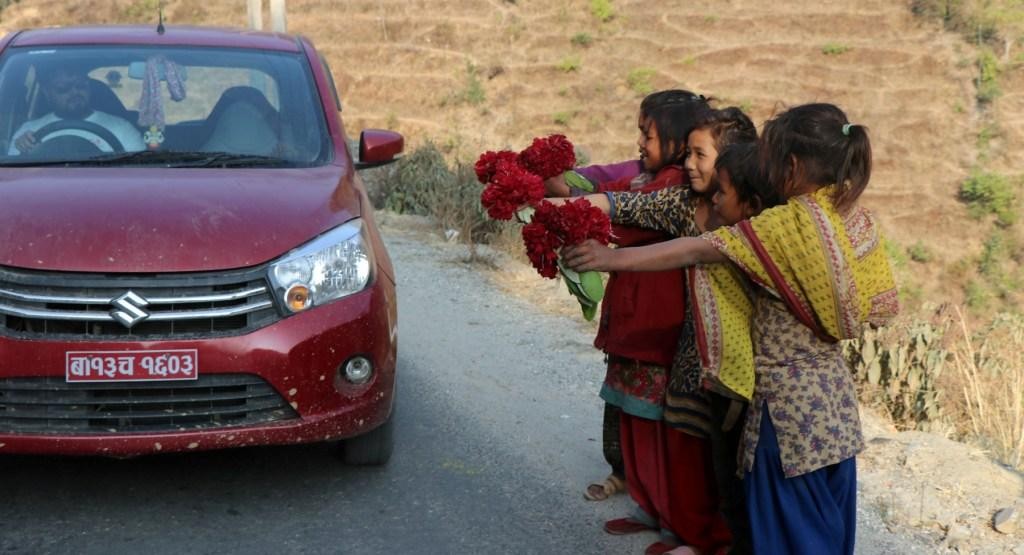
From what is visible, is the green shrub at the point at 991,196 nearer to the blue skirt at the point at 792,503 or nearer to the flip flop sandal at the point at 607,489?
the flip flop sandal at the point at 607,489

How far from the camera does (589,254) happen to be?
3150mm

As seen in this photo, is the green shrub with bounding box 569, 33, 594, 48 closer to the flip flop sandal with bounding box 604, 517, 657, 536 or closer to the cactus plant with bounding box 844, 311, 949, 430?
the cactus plant with bounding box 844, 311, 949, 430

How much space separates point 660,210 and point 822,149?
686 mm

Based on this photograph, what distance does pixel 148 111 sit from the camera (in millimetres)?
4887

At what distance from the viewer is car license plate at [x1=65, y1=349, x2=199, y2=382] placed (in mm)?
3602

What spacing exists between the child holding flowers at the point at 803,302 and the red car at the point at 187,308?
1.05m

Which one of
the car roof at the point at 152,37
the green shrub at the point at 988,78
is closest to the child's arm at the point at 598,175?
the car roof at the point at 152,37

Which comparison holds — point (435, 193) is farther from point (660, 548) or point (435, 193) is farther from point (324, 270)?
point (660, 548)

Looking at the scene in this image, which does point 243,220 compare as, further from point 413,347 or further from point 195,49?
point 413,347

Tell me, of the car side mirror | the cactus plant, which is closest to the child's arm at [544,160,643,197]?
the car side mirror

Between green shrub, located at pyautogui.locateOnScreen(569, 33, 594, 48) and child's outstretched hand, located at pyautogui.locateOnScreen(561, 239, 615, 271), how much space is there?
105 feet

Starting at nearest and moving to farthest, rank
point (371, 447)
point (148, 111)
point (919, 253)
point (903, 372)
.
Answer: point (371, 447), point (148, 111), point (903, 372), point (919, 253)

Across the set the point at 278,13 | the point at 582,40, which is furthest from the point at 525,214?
the point at 582,40

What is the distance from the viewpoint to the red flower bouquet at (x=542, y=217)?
10.2 ft
